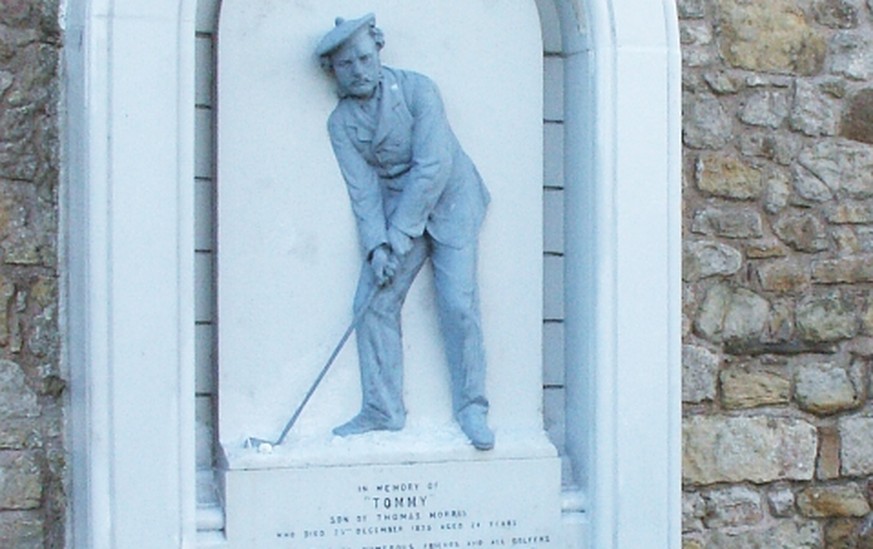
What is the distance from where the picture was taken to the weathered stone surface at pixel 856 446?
15.4ft

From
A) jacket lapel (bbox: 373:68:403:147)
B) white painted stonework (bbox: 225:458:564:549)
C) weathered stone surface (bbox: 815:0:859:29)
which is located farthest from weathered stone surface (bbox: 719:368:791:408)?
jacket lapel (bbox: 373:68:403:147)

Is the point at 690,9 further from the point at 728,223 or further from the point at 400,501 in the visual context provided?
the point at 400,501

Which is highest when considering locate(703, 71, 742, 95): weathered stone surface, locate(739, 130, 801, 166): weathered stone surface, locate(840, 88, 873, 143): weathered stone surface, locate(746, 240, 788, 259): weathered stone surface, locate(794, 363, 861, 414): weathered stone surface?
locate(703, 71, 742, 95): weathered stone surface

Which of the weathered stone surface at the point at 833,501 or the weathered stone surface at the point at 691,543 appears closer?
the weathered stone surface at the point at 691,543

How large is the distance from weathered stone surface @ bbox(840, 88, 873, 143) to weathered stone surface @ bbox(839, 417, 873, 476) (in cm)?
88

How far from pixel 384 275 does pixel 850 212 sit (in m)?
1.58

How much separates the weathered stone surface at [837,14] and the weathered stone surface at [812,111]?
216 millimetres

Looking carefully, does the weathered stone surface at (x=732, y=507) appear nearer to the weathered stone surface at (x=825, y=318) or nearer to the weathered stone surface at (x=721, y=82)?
the weathered stone surface at (x=825, y=318)

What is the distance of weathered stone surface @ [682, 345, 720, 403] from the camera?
4.54m

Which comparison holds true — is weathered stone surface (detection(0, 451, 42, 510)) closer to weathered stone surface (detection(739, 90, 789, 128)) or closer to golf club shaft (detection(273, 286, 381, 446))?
golf club shaft (detection(273, 286, 381, 446))

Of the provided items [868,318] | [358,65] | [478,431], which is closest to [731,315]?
[868,318]

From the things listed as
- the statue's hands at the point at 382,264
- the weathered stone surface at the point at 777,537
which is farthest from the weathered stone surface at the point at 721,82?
the weathered stone surface at the point at 777,537

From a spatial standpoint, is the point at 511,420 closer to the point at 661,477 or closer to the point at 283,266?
the point at 661,477

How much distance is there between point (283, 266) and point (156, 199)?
427 mm
